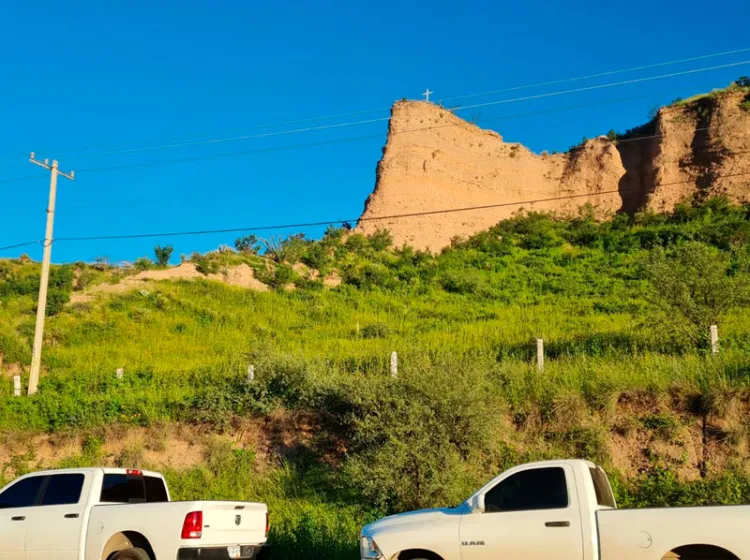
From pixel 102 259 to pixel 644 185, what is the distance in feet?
128

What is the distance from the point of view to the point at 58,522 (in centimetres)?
981

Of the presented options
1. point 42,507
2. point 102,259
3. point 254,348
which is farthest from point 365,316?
point 42,507

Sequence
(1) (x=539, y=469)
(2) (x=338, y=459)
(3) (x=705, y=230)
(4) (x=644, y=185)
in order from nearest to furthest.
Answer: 1. (1) (x=539, y=469)
2. (2) (x=338, y=459)
3. (3) (x=705, y=230)
4. (4) (x=644, y=185)

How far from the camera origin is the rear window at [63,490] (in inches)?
393

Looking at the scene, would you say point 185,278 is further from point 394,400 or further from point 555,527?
point 555,527

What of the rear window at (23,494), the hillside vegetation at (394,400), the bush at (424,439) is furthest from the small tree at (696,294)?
the rear window at (23,494)

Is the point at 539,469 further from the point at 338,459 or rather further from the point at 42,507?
the point at 338,459

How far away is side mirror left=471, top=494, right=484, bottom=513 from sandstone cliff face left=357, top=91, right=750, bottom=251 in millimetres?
42862

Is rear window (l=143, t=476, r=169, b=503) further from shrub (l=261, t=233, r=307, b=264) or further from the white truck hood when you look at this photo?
shrub (l=261, t=233, r=307, b=264)

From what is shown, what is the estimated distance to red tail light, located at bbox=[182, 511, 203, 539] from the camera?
353 inches

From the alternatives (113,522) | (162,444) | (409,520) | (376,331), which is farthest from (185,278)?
(409,520)

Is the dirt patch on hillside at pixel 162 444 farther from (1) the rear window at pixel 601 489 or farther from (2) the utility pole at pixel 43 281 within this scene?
(1) the rear window at pixel 601 489

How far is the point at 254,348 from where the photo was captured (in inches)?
803

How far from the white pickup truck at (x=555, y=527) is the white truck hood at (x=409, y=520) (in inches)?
0.5
